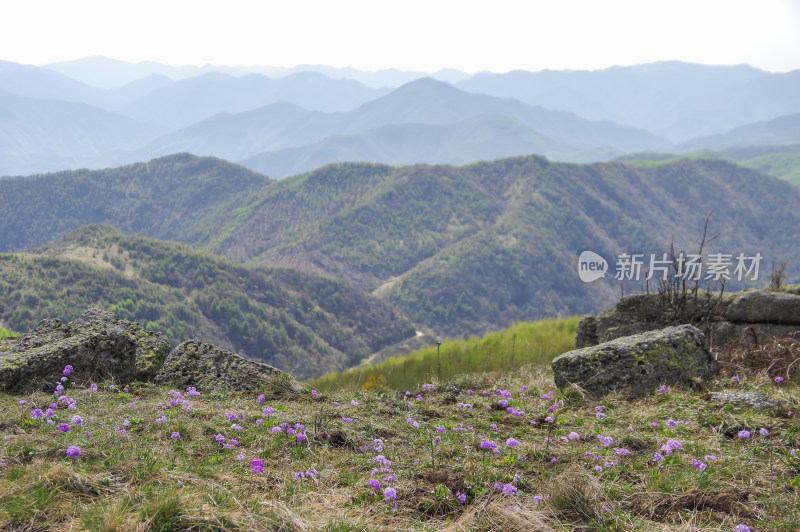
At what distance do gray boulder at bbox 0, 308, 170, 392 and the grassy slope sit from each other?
0.35m

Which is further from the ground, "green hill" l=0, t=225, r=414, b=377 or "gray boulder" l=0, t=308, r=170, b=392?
"gray boulder" l=0, t=308, r=170, b=392

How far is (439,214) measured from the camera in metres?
126

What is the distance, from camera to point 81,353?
476 centimetres

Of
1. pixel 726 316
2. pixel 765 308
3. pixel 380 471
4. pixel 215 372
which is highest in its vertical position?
pixel 765 308

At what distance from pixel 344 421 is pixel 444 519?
1.54m

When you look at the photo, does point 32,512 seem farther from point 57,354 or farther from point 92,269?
point 92,269

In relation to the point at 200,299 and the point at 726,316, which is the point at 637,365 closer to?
the point at 726,316

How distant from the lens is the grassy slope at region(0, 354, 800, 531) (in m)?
2.43

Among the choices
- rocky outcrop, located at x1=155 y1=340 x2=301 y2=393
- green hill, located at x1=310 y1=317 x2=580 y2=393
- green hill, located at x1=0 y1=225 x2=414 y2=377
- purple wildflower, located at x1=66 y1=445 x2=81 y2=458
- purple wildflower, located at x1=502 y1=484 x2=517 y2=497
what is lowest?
green hill, located at x1=0 y1=225 x2=414 y2=377

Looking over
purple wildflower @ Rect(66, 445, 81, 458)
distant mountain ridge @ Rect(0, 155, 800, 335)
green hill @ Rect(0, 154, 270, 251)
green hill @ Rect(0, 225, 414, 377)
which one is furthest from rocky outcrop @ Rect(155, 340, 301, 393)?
green hill @ Rect(0, 154, 270, 251)

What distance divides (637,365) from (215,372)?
434 centimetres

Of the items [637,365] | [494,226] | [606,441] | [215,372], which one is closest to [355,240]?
[494,226]

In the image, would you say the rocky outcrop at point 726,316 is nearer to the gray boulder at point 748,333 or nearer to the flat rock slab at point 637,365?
the gray boulder at point 748,333

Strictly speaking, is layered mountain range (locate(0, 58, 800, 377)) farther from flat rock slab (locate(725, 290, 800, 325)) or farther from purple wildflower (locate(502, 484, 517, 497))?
purple wildflower (locate(502, 484, 517, 497))
